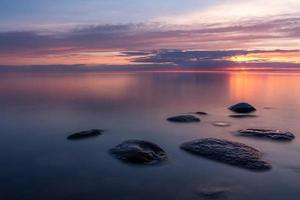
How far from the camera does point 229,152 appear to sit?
16.8 metres

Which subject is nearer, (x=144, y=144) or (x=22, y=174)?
(x=22, y=174)

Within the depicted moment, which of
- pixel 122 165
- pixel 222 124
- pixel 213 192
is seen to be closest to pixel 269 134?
pixel 222 124

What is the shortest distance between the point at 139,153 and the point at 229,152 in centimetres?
437

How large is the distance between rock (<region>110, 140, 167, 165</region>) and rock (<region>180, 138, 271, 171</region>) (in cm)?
194

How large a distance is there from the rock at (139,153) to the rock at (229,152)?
194 centimetres

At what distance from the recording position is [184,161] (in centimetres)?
1630

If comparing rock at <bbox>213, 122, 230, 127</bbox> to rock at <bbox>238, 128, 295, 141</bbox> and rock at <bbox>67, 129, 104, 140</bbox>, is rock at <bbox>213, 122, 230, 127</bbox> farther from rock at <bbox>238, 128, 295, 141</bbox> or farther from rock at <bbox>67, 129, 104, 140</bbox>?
rock at <bbox>67, 129, 104, 140</bbox>

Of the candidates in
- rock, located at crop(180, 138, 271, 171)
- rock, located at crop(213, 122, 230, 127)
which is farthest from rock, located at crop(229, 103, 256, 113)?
rock, located at crop(180, 138, 271, 171)

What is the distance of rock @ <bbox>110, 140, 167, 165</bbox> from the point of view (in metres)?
15.9

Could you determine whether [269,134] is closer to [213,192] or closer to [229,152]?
[229,152]

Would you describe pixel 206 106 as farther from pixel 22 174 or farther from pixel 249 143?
pixel 22 174

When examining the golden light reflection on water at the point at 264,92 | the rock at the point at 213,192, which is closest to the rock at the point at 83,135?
the rock at the point at 213,192

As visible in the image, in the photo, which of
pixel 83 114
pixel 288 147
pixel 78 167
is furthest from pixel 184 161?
pixel 83 114

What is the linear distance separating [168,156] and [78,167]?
437cm
